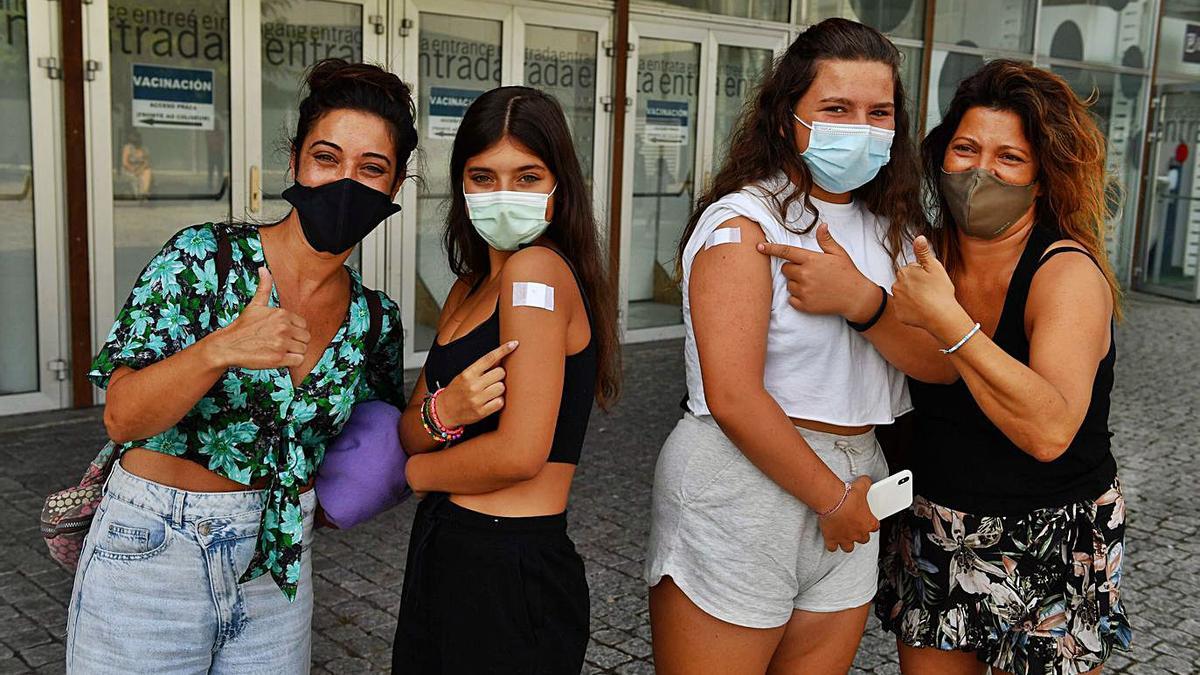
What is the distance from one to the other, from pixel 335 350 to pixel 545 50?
7402 mm

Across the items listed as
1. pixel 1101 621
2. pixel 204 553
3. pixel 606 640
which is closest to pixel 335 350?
pixel 204 553

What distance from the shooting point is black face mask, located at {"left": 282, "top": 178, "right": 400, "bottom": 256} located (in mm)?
2246

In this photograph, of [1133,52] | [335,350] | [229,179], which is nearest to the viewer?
[335,350]

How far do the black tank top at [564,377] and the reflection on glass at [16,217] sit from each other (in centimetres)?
563

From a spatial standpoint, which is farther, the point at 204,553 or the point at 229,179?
the point at 229,179

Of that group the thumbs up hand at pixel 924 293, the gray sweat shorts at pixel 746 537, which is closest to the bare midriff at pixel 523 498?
the gray sweat shorts at pixel 746 537

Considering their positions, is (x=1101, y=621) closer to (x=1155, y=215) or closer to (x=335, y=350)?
(x=335, y=350)

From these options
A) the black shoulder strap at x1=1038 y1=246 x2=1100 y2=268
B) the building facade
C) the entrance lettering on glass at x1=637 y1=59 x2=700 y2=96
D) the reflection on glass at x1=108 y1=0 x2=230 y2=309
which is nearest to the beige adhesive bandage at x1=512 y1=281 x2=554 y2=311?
the black shoulder strap at x1=1038 y1=246 x2=1100 y2=268

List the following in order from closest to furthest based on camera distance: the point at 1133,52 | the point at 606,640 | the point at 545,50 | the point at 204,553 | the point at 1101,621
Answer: the point at 204,553 < the point at 1101,621 < the point at 606,640 < the point at 545,50 < the point at 1133,52

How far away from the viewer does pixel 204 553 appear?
7.10ft

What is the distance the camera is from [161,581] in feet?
6.99

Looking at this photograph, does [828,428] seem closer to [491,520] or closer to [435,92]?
[491,520]

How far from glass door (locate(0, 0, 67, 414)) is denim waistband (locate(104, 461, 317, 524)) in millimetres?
5483

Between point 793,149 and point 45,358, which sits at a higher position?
point 793,149
